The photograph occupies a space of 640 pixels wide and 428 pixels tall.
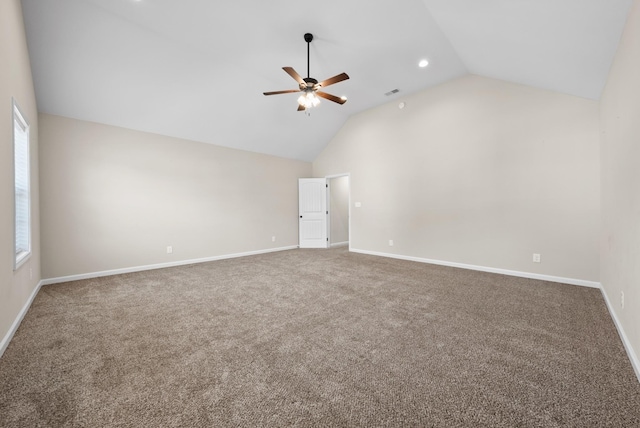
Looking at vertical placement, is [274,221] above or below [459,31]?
below

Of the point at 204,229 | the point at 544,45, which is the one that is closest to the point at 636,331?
the point at 544,45

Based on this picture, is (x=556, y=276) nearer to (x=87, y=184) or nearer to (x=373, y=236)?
(x=373, y=236)

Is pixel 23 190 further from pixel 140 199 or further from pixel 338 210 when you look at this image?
pixel 338 210

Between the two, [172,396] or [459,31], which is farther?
[459,31]

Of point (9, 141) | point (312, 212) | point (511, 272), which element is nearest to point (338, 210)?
point (312, 212)

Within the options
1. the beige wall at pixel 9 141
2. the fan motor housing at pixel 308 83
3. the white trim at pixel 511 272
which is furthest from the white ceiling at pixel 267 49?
the white trim at pixel 511 272

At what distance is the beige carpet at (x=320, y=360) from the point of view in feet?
4.62

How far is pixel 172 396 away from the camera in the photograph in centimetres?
154

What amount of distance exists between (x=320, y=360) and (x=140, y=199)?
461 centimetres

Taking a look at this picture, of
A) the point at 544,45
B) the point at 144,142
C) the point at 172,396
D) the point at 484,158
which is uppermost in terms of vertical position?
the point at 544,45

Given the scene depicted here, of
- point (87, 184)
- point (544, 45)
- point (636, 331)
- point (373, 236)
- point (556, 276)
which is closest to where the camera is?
point (636, 331)

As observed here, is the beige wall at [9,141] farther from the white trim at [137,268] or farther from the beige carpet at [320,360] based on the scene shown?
the white trim at [137,268]

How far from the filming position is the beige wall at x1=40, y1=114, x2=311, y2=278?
→ 408 cm

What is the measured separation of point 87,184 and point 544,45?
663 centimetres
